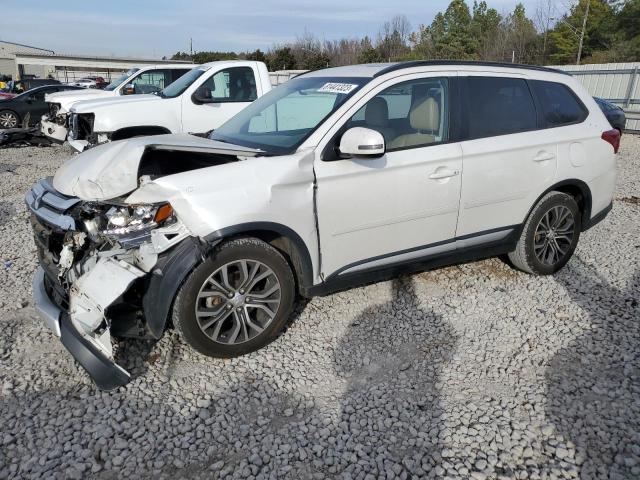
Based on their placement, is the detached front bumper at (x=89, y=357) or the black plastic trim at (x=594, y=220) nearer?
the detached front bumper at (x=89, y=357)

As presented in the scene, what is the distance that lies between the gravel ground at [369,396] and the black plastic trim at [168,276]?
521mm

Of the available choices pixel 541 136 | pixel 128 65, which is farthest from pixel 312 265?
pixel 128 65

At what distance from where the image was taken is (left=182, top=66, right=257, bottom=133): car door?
8.70 m

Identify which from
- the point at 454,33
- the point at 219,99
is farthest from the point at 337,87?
the point at 454,33

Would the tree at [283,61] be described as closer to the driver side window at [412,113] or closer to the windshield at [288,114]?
the windshield at [288,114]

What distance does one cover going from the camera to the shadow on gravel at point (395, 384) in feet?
8.71

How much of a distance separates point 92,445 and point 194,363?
0.88m

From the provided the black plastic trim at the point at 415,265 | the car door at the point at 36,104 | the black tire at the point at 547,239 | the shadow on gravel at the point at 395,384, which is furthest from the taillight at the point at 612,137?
the car door at the point at 36,104

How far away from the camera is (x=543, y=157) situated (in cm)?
438

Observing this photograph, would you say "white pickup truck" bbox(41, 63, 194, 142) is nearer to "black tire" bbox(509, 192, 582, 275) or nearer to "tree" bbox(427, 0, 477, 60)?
"black tire" bbox(509, 192, 582, 275)

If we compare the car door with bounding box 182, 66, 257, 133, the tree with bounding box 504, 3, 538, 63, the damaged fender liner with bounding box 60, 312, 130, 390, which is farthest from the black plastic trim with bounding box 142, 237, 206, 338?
the tree with bounding box 504, 3, 538, 63

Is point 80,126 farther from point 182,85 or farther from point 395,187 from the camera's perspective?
point 395,187

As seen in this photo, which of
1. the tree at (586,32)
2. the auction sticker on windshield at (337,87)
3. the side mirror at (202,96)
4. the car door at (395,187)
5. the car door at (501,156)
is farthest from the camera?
the tree at (586,32)

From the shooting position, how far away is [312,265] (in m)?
3.55
